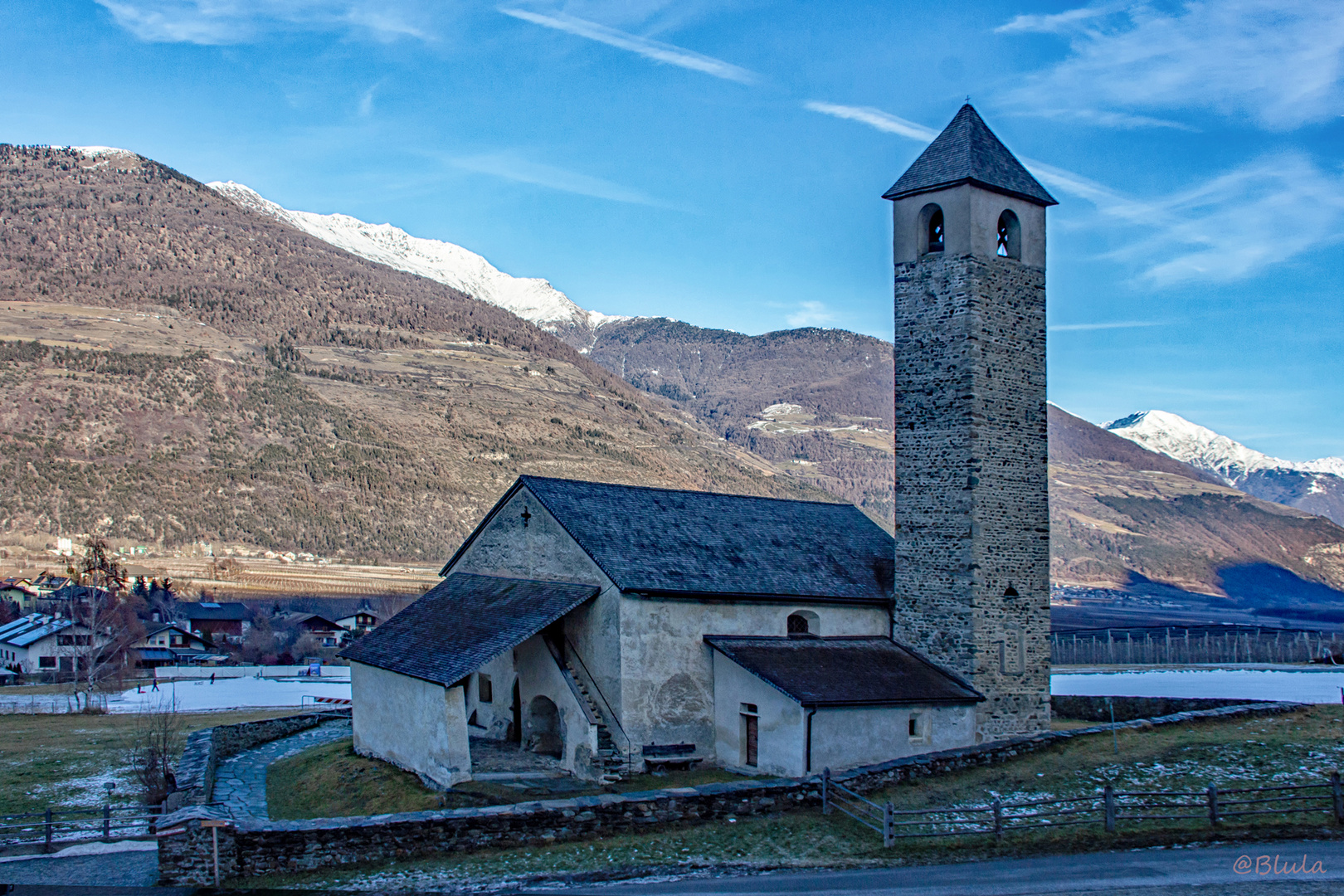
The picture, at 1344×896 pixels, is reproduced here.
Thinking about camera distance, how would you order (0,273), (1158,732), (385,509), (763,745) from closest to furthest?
(763,745) → (1158,732) → (385,509) → (0,273)

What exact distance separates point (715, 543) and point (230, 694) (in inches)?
1368

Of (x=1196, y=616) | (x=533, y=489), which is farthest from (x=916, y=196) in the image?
(x=1196, y=616)

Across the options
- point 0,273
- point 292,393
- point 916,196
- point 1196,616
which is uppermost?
point 0,273

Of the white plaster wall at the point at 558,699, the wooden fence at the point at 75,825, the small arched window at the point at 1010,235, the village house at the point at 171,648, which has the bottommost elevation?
the village house at the point at 171,648

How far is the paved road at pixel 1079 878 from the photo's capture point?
14.4 m

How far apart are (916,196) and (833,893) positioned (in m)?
18.5

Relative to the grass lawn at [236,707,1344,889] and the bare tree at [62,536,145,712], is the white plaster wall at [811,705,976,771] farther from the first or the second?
the bare tree at [62,536,145,712]

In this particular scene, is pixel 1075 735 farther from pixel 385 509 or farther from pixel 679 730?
pixel 385 509

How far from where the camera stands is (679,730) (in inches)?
988

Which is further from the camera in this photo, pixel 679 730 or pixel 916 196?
pixel 916 196

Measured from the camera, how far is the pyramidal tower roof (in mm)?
27422

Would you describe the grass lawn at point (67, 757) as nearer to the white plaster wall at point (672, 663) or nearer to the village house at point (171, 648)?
the white plaster wall at point (672, 663)

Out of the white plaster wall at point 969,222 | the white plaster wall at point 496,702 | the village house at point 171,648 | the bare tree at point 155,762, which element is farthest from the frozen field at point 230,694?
the white plaster wall at point 969,222

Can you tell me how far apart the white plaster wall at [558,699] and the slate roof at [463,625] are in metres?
1.24
